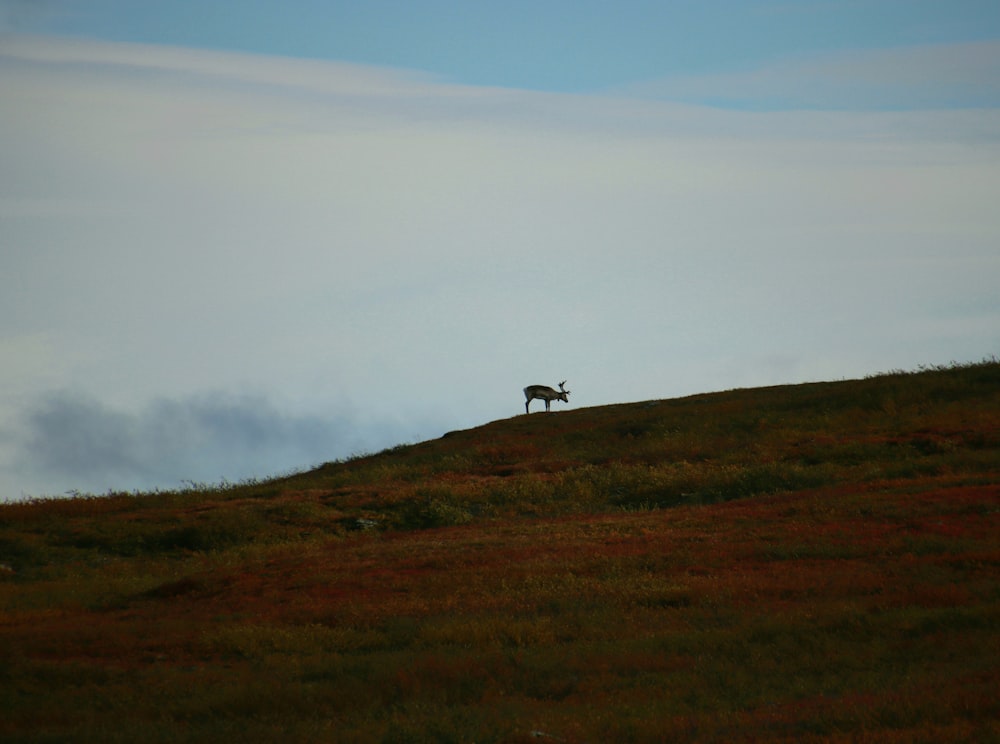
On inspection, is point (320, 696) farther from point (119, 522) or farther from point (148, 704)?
point (119, 522)

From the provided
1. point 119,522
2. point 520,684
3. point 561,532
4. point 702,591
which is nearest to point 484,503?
point 561,532

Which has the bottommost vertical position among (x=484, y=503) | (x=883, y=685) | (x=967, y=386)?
(x=883, y=685)

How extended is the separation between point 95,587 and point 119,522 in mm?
10394

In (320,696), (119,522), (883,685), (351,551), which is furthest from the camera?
(119,522)

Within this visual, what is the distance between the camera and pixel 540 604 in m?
19.9

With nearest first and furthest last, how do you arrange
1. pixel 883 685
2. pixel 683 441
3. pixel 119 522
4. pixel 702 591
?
pixel 883 685 → pixel 702 591 → pixel 119 522 → pixel 683 441

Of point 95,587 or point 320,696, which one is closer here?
point 320,696

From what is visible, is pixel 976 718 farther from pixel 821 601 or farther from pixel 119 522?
pixel 119 522

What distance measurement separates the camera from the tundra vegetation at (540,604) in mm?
12953

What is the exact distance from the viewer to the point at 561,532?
29344 millimetres

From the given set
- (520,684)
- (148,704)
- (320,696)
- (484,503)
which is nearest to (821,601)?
(520,684)

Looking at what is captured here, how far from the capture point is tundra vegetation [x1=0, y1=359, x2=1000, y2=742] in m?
13.0

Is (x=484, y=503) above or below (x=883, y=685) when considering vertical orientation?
above

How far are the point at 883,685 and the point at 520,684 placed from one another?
492cm
